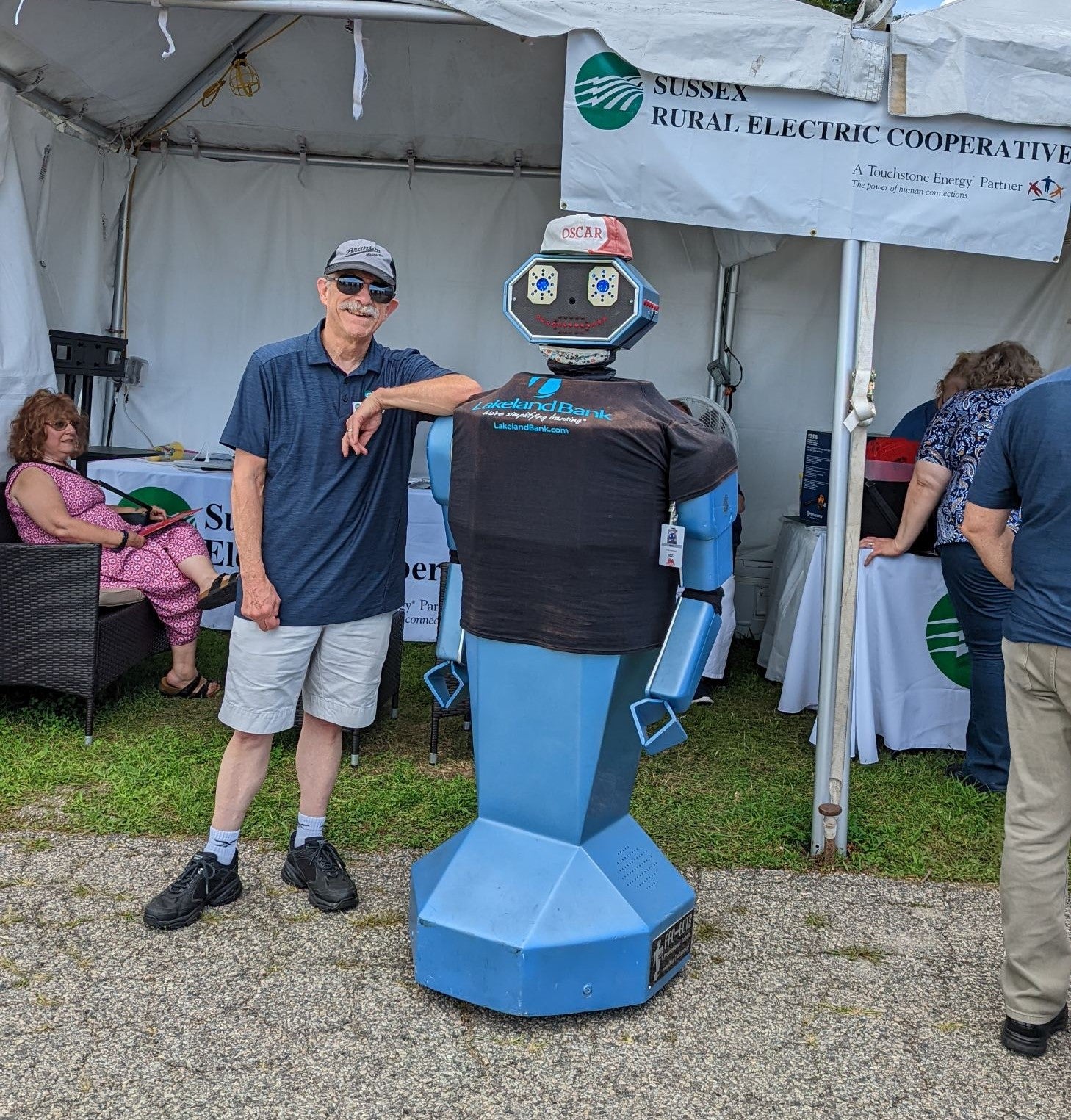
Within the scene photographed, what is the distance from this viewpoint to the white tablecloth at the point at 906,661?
4.80 metres

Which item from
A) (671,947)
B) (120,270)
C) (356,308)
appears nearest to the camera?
(671,947)

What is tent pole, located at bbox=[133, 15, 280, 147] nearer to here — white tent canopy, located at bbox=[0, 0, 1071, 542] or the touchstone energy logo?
white tent canopy, located at bbox=[0, 0, 1071, 542]

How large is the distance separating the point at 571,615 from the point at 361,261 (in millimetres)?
1060

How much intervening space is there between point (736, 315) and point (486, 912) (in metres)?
4.73

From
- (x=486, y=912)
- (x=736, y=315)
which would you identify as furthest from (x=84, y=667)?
(x=736, y=315)

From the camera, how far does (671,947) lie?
2.85 m

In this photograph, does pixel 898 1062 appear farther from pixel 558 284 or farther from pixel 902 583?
pixel 902 583

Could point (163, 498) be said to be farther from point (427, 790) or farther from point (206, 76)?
point (427, 790)

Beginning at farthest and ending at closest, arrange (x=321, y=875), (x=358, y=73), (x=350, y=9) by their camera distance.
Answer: (x=358, y=73) → (x=350, y=9) → (x=321, y=875)

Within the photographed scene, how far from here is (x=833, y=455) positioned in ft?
12.1

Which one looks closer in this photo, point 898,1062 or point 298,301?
point 898,1062

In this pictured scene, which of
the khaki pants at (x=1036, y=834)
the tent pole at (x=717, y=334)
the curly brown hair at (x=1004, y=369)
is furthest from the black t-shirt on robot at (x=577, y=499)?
the tent pole at (x=717, y=334)

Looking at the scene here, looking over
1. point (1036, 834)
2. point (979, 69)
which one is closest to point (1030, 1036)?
point (1036, 834)

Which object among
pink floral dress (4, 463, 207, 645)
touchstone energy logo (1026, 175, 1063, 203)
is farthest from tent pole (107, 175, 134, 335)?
touchstone energy logo (1026, 175, 1063, 203)
